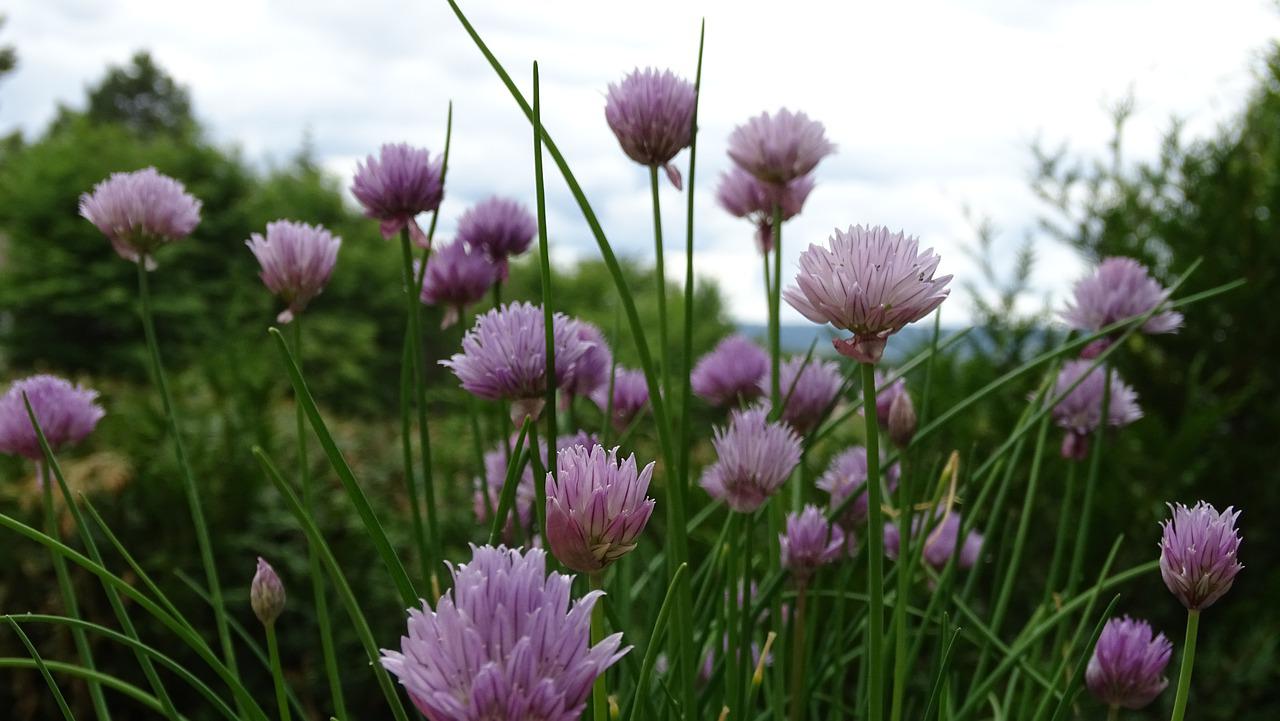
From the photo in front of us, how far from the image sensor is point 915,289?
2.08 ft

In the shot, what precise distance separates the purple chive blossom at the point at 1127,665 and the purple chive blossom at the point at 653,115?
0.65 meters

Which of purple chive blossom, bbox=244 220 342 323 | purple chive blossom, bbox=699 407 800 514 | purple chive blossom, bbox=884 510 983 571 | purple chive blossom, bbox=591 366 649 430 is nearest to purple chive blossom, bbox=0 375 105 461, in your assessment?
purple chive blossom, bbox=244 220 342 323

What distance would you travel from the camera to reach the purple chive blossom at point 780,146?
1.13 m

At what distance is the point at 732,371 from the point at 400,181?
0.62m

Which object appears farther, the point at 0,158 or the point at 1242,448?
the point at 0,158

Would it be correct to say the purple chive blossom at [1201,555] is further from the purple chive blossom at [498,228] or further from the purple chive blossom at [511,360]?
the purple chive blossom at [498,228]

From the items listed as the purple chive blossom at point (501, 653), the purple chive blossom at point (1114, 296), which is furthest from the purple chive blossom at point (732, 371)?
the purple chive blossom at point (501, 653)

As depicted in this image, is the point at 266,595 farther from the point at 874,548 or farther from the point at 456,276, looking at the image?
the point at 874,548

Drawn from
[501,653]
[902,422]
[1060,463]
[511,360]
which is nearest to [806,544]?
[902,422]

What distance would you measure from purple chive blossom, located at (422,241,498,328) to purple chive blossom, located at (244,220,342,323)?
0.56 ft

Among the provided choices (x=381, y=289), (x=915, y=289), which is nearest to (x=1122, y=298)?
(x=915, y=289)

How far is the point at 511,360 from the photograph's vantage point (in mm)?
833

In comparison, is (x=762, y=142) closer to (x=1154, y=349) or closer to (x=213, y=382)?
(x=1154, y=349)

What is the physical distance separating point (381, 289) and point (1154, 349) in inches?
328
